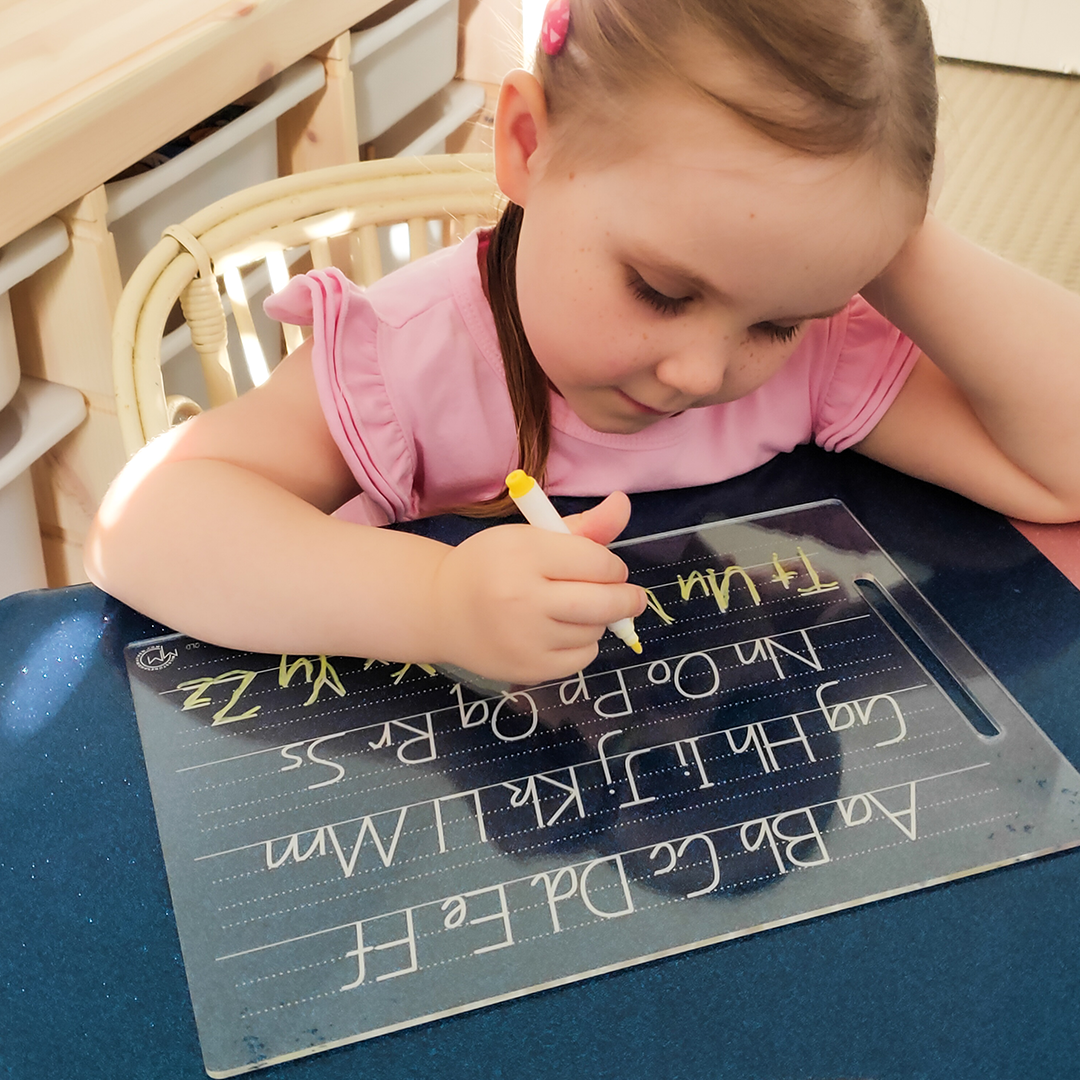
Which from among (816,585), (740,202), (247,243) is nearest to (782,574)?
(816,585)

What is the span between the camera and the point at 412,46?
153 centimetres

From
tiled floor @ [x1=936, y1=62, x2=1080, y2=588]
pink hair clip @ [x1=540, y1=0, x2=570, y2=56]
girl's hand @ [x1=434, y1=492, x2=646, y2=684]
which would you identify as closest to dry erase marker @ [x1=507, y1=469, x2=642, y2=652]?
girl's hand @ [x1=434, y1=492, x2=646, y2=684]

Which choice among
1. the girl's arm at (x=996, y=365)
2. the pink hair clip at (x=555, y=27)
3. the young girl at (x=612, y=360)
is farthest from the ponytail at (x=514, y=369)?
the girl's arm at (x=996, y=365)

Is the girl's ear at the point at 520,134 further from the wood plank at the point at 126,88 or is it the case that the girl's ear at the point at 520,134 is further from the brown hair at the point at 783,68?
the wood plank at the point at 126,88

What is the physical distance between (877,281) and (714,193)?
0.24 meters

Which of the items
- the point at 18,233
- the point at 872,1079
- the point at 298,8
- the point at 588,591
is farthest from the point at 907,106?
the point at 298,8

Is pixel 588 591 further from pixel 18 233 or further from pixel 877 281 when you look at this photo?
pixel 18 233

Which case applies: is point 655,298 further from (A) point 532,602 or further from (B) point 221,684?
(B) point 221,684

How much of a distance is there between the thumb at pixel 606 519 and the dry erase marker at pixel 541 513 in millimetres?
12

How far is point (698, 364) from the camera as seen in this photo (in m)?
0.56

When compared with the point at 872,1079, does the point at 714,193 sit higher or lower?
higher

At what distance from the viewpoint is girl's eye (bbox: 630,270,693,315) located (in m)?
0.55

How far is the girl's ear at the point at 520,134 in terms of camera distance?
0.58m

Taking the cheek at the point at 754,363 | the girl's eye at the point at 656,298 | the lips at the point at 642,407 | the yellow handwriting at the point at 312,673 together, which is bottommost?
the yellow handwriting at the point at 312,673
